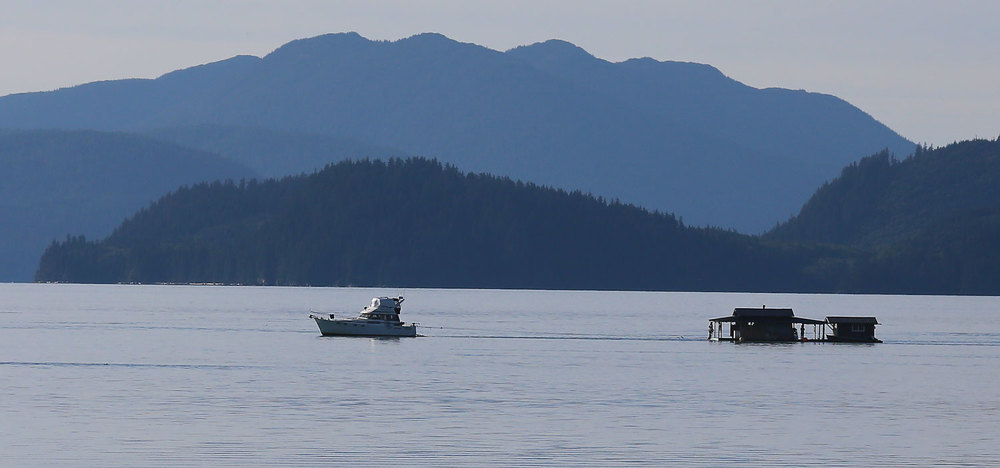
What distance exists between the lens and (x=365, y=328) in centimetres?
18825

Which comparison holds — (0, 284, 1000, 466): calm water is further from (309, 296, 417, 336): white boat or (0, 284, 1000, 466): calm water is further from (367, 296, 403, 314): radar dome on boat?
(367, 296, 403, 314): radar dome on boat

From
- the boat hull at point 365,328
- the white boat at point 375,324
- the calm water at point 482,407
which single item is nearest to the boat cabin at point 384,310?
the white boat at point 375,324

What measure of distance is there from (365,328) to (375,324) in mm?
1842

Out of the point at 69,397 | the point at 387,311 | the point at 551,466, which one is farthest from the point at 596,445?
the point at 387,311

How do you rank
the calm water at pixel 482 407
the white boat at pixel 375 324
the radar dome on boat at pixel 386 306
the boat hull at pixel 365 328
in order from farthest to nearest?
the radar dome on boat at pixel 386 306
the white boat at pixel 375 324
the boat hull at pixel 365 328
the calm water at pixel 482 407

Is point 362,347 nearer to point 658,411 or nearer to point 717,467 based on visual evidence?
point 658,411

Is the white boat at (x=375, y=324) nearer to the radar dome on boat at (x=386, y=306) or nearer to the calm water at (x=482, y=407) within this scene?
the radar dome on boat at (x=386, y=306)

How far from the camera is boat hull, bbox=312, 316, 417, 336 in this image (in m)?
187

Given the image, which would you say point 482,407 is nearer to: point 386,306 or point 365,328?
point 365,328

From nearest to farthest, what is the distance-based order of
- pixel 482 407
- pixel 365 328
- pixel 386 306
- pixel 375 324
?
pixel 482 407 < pixel 375 324 < pixel 365 328 < pixel 386 306

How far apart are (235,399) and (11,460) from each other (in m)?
32.2

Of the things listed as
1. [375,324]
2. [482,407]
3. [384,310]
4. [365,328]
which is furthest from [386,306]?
[482,407]

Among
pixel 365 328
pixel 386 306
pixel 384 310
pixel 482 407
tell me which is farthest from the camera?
pixel 386 306

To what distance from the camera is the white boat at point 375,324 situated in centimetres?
18725
